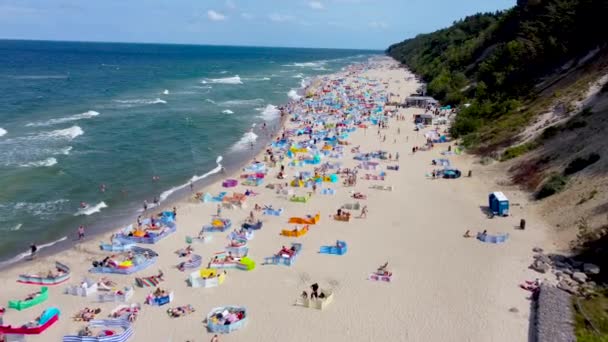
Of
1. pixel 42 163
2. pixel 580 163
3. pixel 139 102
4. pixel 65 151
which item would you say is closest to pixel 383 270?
pixel 580 163

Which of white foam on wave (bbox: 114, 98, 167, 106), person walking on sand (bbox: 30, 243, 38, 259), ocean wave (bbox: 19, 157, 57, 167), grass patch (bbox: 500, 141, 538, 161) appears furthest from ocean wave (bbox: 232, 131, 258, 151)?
white foam on wave (bbox: 114, 98, 167, 106)

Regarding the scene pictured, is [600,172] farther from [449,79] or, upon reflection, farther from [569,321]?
[449,79]

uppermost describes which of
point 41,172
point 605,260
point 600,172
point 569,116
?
point 569,116

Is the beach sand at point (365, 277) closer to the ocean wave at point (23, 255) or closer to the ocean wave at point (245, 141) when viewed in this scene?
the ocean wave at point (23, 255)

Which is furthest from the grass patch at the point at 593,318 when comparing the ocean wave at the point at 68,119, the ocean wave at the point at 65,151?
the ocean wave at the point at 68,119

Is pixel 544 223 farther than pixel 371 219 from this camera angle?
No

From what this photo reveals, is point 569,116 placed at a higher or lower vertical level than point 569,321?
higher

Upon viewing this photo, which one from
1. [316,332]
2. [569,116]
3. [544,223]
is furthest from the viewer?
[569,116]

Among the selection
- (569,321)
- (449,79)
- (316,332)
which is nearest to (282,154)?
(316,332)
